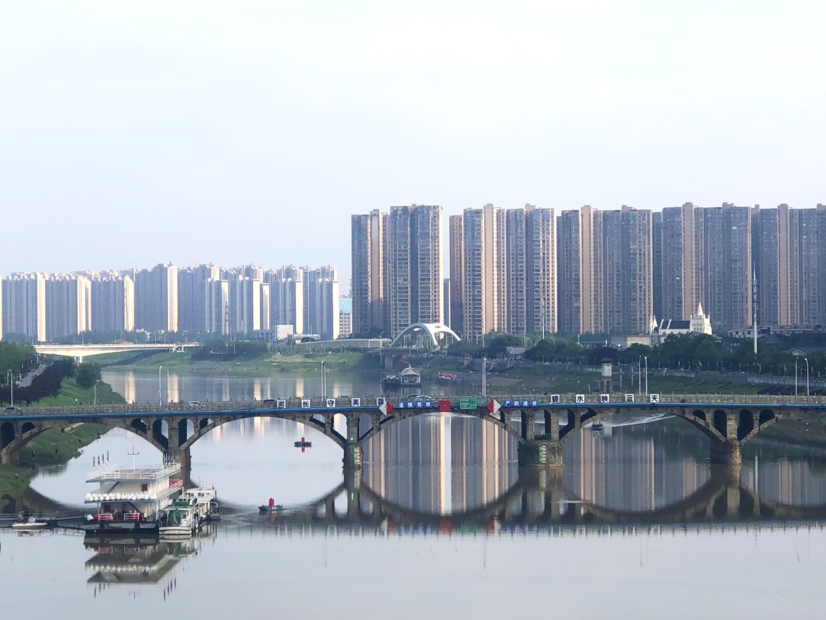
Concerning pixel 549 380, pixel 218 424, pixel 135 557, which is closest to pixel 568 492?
pixel 218 424

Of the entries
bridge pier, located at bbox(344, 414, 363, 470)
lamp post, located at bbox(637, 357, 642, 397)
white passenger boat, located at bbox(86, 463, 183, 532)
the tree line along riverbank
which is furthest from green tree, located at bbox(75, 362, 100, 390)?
white passenger boat, located at bbox(86, 463, 183, 532)

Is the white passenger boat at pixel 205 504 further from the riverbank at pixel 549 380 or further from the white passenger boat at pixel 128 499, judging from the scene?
the riverbank at pixel 549 380

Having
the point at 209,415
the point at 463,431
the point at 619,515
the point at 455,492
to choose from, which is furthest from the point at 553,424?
the point at 463,431

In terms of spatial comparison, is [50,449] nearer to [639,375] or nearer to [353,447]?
[353,447]

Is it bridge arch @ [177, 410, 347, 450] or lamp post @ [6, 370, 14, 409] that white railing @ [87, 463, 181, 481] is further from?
lamp post @ [6, 370, 14, 409]

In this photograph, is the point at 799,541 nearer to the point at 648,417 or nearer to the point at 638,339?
the point at 648,417
